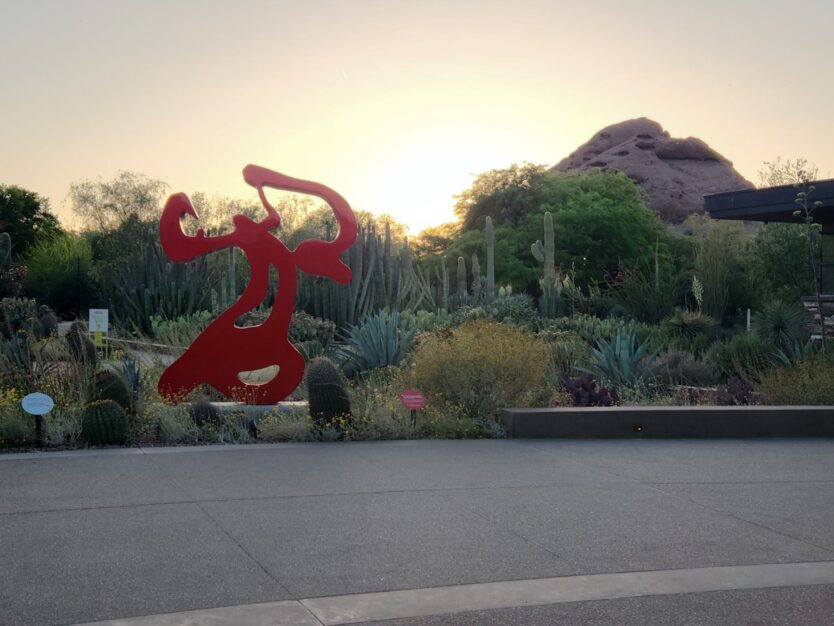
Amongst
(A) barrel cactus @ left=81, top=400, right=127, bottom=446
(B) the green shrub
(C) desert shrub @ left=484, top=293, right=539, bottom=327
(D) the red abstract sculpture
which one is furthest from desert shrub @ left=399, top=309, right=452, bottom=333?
(A) barrel cactus @ left=81, top=400, right=127, bottom=446

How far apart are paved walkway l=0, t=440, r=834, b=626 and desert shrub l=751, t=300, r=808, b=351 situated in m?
11.6

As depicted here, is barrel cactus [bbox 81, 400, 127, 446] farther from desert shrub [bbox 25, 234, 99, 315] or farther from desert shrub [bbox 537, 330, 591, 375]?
desert shrub [bbox 25, 234, 99, 315]

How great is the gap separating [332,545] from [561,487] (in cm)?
283

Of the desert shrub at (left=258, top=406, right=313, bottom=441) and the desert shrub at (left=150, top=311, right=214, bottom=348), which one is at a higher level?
the desert shrub at (left=150, top=311, right=214, bottom=348)

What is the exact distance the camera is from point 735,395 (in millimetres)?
15109

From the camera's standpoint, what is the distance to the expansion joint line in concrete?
17.4ft

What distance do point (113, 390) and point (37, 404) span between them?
1.47m

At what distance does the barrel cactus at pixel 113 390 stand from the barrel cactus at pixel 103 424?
623mm

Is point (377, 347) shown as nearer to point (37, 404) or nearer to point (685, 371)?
point (685, 371)

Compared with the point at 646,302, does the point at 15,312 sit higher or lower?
higher

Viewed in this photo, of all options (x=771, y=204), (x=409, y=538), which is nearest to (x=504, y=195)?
(x=771, y=204)

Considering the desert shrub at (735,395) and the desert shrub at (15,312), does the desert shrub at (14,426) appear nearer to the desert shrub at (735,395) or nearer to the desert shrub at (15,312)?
the desert shrub at (735,395)

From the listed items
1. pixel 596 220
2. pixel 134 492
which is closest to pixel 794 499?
pixel 134 492

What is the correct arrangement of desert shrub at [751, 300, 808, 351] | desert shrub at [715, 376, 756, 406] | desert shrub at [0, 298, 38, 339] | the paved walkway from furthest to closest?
desert shrub at [0, 298, 38, 339] → desert shrub at [751, 300, 808, 351] → desert shrub at [715, 376, 756, 406] → the paved walkway
